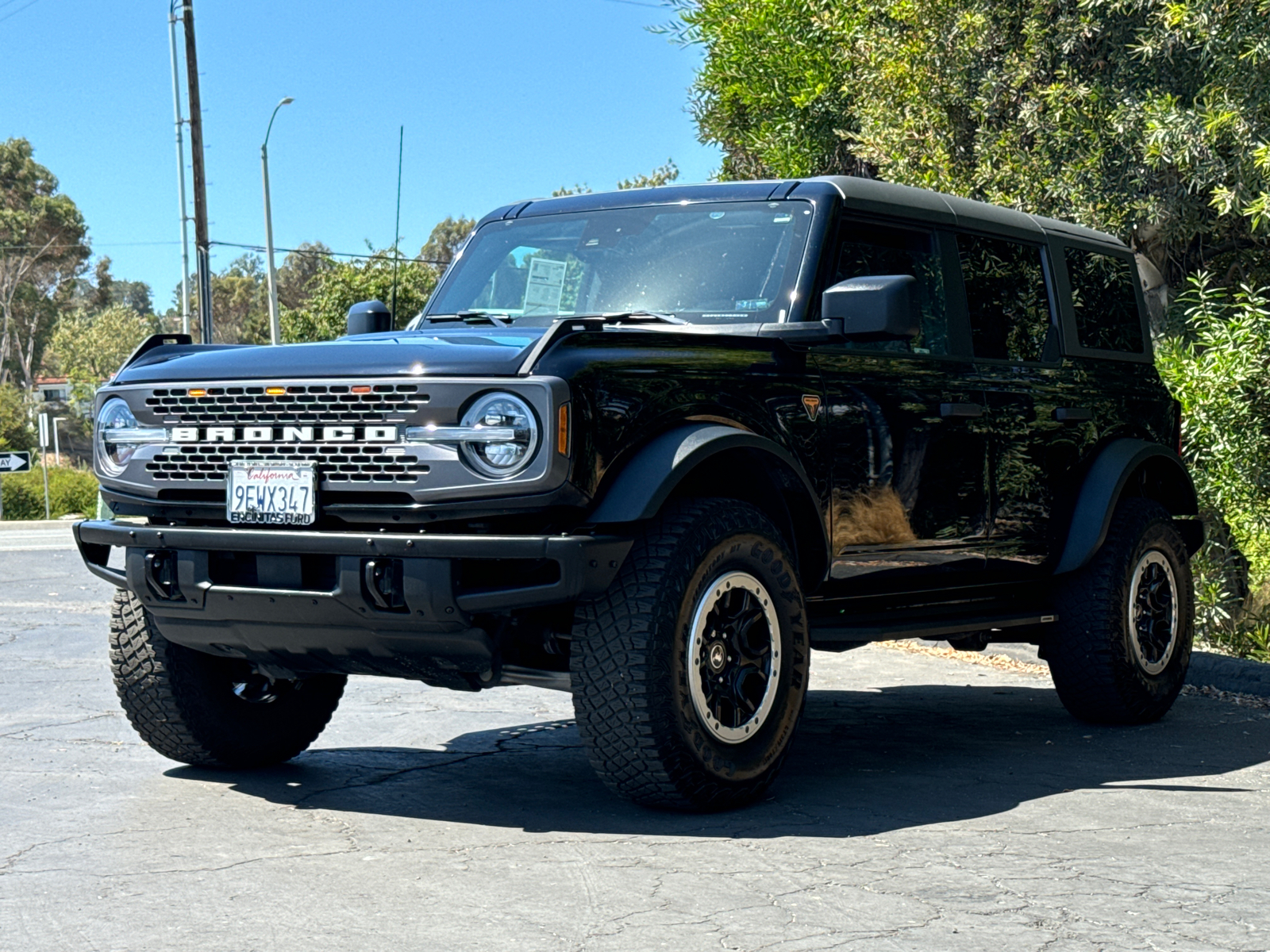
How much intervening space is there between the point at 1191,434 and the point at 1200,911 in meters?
6.32

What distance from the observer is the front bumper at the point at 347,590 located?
4.82 metres

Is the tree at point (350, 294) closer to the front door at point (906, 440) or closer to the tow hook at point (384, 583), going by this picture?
the front door at point (906, 440)

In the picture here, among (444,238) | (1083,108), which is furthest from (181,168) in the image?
(444,238)

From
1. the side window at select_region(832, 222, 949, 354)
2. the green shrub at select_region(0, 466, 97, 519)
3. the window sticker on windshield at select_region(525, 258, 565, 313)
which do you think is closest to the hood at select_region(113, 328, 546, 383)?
the window sticker on windshield at select_region(525, 258, 565, 313)

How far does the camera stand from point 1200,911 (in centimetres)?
425

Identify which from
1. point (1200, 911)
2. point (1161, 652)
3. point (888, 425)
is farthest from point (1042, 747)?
point (1200, 911)

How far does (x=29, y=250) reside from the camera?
76375mm

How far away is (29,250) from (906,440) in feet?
249

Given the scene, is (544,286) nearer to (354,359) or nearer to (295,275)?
(354,359)

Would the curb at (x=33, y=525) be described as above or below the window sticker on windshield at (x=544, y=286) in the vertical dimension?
below

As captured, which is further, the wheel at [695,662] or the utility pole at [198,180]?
the utility pole at [198,180]

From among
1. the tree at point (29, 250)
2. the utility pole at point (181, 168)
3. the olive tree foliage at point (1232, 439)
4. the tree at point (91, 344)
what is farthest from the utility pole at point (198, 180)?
the tree at point (91, 344)

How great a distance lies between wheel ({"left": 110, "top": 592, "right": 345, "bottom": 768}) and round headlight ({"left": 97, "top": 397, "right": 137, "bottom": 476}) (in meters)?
0.49

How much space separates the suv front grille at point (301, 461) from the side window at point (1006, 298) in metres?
2.79
